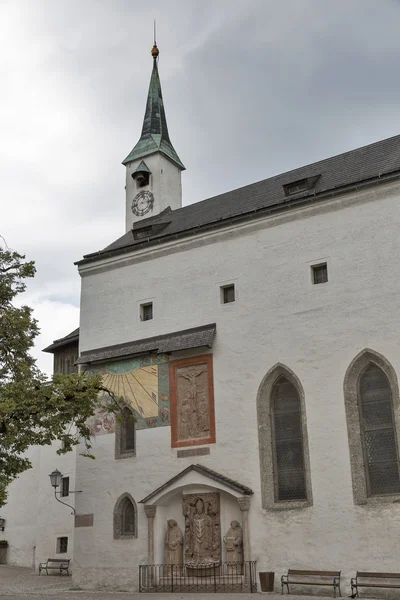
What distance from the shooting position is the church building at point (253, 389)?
1670 centimetres

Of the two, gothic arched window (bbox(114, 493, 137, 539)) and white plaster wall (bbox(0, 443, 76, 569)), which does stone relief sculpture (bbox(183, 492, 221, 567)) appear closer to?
gothic arched window (bbox(114, 493, 137, 539))

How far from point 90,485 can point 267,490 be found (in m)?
5.84

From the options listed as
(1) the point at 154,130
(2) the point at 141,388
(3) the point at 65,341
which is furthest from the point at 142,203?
(2) the point at 141,388

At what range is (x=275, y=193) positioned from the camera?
21516 millimetres

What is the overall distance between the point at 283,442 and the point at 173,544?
399 cm

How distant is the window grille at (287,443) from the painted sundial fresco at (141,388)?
330 centimetres

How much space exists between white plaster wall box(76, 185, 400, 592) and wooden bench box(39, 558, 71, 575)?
464cm

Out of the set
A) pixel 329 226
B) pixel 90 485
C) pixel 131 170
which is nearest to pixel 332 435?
pixel 329 226

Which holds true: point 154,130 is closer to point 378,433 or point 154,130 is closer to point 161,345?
point 161,345

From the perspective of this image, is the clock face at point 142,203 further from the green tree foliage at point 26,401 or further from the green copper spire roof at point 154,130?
the green tree foliage at point 26,401

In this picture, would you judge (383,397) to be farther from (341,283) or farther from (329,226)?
(329,226)

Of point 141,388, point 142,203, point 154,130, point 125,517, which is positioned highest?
point 154,130

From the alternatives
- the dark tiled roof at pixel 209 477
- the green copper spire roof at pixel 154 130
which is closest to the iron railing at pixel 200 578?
the dark tiled roof at pixel 209 477

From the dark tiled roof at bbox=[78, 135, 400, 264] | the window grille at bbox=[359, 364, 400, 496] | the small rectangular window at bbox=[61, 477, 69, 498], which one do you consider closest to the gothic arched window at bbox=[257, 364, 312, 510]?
the window grille at bbox=[359, 364, 400, 496]
